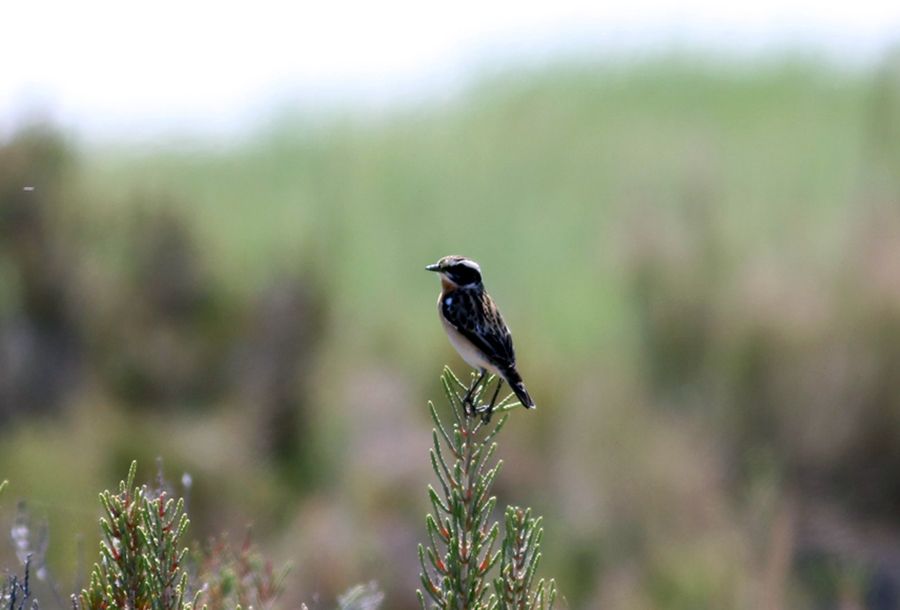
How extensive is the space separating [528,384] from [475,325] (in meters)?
A: 11.5

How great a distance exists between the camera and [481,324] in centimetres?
539

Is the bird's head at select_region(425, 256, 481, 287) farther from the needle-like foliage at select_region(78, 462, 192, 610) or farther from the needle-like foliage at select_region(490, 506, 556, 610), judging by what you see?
the needle-like foliage at select_region(78, 462, 192, 610)

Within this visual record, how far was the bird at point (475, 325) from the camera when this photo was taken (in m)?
5.17

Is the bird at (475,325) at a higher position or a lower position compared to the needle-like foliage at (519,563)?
higher

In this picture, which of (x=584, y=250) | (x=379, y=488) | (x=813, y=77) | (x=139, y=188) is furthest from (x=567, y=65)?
(x=379, y=488)

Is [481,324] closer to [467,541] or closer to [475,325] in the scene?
[475,325]

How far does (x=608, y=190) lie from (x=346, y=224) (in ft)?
26.6

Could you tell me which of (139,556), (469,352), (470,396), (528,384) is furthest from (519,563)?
(528,384)

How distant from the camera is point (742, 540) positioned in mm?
12852

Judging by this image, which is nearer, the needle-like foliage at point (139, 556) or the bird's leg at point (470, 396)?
the needle-like foliage at point (139, 556)

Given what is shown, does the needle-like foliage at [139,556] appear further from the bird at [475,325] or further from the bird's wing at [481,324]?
the bird's wing at [481,324]

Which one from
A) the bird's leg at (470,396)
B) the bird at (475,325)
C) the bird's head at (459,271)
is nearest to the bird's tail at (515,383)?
the bird at (475,325)

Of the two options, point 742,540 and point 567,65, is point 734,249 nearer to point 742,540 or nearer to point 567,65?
point 742,540

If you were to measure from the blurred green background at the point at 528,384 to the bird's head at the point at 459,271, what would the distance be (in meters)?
3.19
